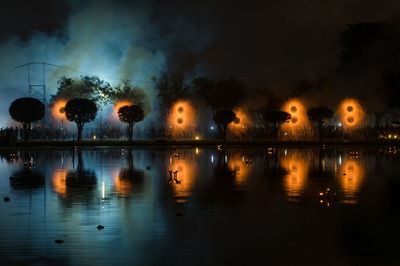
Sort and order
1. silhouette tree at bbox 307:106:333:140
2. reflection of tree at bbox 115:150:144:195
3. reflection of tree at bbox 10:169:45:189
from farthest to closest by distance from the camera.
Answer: silhouette tree at bbox 307:106:333:140 < reflection of tree at bbox 10:169:45:189 < reflection of tree at bbox 115:150:144:195

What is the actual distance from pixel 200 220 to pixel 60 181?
8.97 meters

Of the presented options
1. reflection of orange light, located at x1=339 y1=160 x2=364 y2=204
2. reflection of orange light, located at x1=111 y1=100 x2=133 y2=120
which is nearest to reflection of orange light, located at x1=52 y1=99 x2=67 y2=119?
reflection of orange light, located at x1=111 y1=100 x2=133 y2=120

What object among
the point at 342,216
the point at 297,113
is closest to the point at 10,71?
the point at 297,113

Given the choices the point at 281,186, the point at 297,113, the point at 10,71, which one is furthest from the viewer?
the point at 10,71


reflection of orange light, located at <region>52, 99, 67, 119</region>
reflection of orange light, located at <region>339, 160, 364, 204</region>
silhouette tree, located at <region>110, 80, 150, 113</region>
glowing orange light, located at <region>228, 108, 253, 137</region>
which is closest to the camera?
reflection of orange light, located at <region>339, 160, 364, 204</region>

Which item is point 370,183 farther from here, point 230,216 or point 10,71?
point 10,71

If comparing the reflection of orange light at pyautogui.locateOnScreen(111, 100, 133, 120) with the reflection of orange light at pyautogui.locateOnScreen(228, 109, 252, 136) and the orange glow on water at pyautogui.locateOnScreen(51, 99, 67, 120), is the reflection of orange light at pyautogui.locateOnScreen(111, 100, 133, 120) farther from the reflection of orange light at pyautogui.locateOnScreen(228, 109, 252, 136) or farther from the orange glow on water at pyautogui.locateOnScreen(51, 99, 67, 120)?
the reflection of orange light at pyautogui.locateOnScreen(228, 109, 252, 136)

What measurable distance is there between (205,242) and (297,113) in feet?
185

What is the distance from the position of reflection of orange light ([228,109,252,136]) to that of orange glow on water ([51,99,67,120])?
787 inches

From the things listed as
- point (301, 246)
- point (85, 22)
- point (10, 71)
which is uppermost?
point (85, 22)

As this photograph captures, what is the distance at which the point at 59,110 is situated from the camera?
2662 inches

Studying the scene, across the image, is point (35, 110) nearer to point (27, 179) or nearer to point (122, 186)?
point (27, 179)

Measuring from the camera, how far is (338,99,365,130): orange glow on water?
211ft

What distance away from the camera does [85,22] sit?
276 ft
